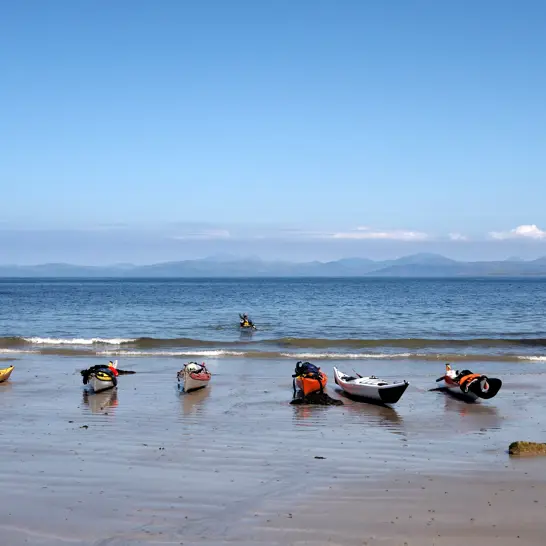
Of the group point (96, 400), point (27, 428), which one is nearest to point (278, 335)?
point (96, 400)

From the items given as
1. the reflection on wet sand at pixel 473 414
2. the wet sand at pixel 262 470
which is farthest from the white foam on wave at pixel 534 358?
the reflection on wet sand at pixel 473 414

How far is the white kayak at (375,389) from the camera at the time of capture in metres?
21.3

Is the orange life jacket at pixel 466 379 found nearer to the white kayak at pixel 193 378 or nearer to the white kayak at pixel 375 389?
the white kayak at pixel 375 389

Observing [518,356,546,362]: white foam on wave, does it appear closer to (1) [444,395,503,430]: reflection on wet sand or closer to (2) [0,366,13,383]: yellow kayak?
(1) [444,395,503,430]: reflection on wet sand

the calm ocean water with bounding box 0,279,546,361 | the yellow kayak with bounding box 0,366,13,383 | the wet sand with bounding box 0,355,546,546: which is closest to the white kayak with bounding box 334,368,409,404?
the wet sand with bounding box 0,355,546,546

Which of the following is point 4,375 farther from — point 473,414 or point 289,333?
point 289,333

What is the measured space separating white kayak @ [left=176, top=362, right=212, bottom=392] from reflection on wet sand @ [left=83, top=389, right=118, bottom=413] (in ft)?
7.85

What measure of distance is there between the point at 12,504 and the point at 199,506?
3176 millimetres

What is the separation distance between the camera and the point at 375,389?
71.6ft

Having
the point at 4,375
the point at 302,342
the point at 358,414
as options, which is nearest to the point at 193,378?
the point at 358,414

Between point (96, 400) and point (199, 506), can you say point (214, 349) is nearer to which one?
point (96, 400)

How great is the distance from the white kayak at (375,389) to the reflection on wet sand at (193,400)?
4.98 m

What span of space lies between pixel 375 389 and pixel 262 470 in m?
8.85

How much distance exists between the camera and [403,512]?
11.3 m
